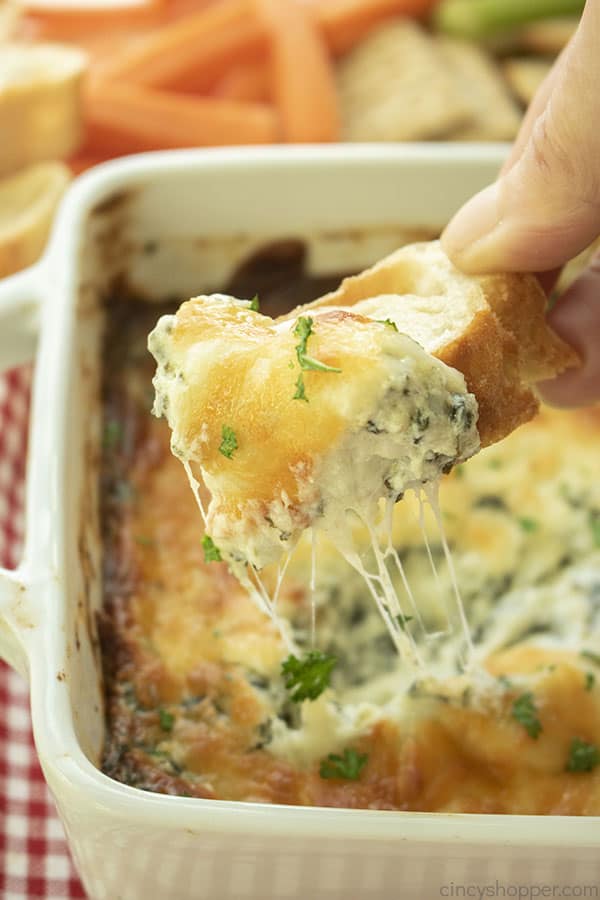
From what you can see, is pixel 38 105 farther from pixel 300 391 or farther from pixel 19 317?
pixel 300 391

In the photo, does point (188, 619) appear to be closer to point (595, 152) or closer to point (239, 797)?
point (239, 797)

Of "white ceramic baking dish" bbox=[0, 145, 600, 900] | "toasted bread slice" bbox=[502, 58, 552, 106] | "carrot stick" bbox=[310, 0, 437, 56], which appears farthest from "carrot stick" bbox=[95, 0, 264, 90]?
"white ceramic baking dish" bbox=[0, 145, 600, 900]

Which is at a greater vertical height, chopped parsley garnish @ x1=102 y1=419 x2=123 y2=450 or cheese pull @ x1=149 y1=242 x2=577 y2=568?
cheese pull @ x1=149 y1=242 x2=577 y2=568

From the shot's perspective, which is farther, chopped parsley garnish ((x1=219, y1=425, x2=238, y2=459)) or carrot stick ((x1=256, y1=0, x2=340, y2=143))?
carrot stick ((x1=256, y1=0, x2=340, y2=143))

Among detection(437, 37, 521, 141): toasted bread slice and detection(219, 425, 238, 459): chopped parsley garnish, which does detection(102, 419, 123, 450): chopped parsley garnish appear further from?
detection(437, 37, 521, 141): toasted bread slice

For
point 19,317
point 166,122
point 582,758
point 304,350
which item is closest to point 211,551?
point 304,350
